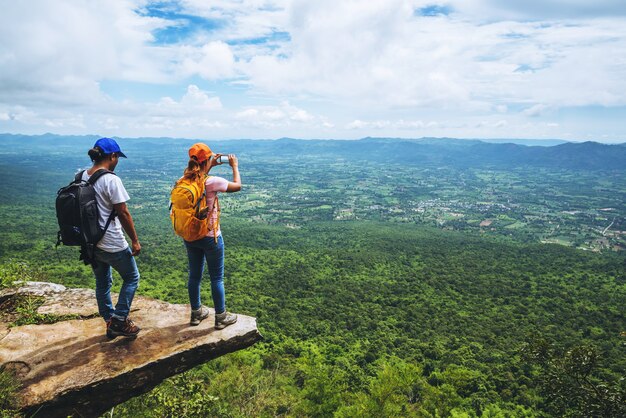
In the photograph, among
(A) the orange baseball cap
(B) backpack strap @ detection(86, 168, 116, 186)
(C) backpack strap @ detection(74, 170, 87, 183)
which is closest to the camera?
(B) backpack strap @ detection(86, 168, 116, 186)

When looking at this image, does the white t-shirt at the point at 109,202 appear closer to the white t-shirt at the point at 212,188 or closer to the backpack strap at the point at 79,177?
the backpack strap at the point at 79,177

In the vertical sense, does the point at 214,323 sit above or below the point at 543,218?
above

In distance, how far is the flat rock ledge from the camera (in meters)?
4.78

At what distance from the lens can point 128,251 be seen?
5152 millimetres

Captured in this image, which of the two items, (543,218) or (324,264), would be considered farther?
(543,218)

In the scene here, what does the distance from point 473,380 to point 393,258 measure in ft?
140

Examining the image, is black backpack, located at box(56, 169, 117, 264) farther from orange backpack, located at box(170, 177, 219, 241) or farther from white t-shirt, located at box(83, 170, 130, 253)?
orange backpack, located at box(170, 177, 219, 241)

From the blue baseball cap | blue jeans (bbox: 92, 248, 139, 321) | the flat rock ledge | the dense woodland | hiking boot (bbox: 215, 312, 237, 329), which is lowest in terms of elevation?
the dense woodland

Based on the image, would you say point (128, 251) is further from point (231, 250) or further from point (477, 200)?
point (477, 200)

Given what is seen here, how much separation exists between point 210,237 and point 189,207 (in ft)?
2.11

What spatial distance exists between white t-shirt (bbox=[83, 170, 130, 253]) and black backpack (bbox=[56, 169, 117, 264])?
0.22 ft

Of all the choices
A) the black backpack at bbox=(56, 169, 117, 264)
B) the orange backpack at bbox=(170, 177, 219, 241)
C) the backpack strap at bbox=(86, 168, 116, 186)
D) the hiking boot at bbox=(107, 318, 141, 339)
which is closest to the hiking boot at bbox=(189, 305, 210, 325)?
the hiking boot at bbox=(107, 318, 141, 339)

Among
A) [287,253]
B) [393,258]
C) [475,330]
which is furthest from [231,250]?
[475,330]

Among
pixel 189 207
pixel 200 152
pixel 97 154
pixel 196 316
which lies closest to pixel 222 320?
pixel 196 316
